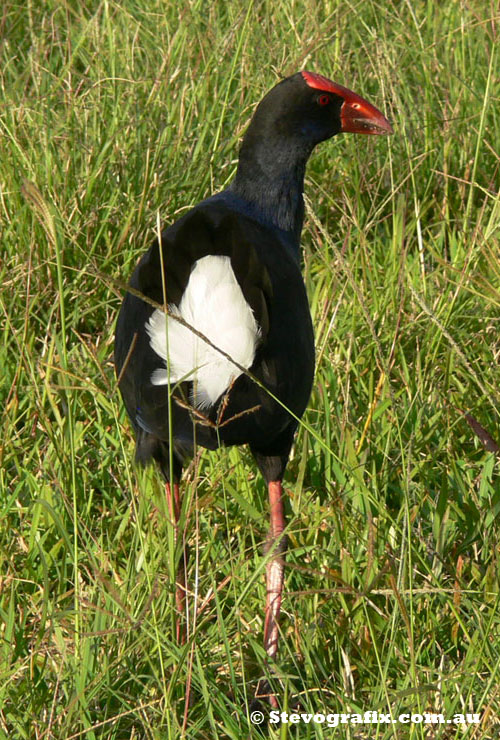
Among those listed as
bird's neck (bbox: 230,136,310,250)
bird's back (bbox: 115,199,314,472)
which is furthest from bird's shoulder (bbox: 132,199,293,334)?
bird's neck (bbox: 230,136,310,250)

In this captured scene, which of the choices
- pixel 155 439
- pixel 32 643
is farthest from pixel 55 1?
pixel 32 643

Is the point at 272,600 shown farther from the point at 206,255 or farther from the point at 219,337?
the point at 206,255

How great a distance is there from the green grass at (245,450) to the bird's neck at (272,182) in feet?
0.68

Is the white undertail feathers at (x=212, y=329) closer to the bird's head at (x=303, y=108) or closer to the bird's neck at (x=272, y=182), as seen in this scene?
the bird's neck at (x=272, y=182)

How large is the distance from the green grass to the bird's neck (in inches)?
8.1

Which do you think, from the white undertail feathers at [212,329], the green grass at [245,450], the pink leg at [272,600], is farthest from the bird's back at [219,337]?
the pink leg at [272,600]

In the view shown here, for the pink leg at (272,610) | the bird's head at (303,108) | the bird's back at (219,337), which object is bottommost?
the pink leg at (272,610)

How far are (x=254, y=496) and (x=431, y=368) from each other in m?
A: 0.56

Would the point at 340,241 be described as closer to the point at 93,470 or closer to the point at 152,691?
the point at 93,470

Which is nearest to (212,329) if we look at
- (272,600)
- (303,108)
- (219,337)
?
(219,337)

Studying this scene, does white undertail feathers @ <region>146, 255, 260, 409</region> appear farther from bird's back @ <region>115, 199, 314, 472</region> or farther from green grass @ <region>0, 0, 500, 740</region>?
green grass @ <region>0, 0, 500, 740</region>

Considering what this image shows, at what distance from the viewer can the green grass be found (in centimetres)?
173

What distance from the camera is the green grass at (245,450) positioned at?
173 centimetres

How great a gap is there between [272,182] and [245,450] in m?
0.64
